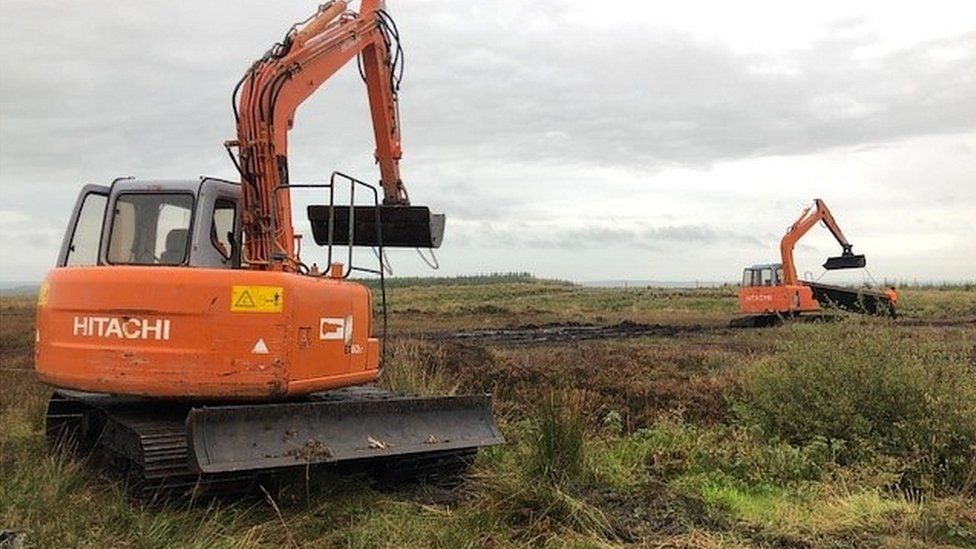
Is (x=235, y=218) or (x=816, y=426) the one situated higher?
(x=235, y=218)

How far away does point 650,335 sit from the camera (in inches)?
1049

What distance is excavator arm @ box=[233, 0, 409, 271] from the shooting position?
8.25 m

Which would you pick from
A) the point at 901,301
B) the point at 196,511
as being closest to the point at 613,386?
the point at 196,511

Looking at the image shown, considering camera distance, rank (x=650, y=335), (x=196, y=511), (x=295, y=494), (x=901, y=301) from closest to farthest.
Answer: (x=196, y=511) < (x=295, y=494) < (x=650, y=335) < (x=901, y=301)

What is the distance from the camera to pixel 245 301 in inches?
274

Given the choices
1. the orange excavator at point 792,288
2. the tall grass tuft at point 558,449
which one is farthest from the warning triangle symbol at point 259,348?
the orange excavator at point 792,288

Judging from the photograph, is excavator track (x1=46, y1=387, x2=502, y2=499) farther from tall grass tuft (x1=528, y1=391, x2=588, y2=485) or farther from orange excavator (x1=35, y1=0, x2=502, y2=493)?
tall grass tuft (x1=528, y1=391, x2=588, y2=485)

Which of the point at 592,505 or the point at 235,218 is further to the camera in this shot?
the point at 235,218

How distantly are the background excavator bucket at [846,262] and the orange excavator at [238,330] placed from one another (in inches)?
1109

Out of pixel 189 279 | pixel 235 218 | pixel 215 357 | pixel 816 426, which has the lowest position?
pixel 816 426

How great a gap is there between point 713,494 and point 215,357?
4.26m

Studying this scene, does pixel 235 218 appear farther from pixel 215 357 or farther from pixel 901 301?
pixel 901 301

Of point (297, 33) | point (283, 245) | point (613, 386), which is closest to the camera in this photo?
point (283, 245)

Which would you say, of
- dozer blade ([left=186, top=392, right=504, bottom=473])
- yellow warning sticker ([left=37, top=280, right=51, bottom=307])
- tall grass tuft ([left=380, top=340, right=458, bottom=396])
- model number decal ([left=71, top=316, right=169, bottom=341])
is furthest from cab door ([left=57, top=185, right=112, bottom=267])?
tall grass tuft ([left=380, top=340, right=458, bottom=396])
